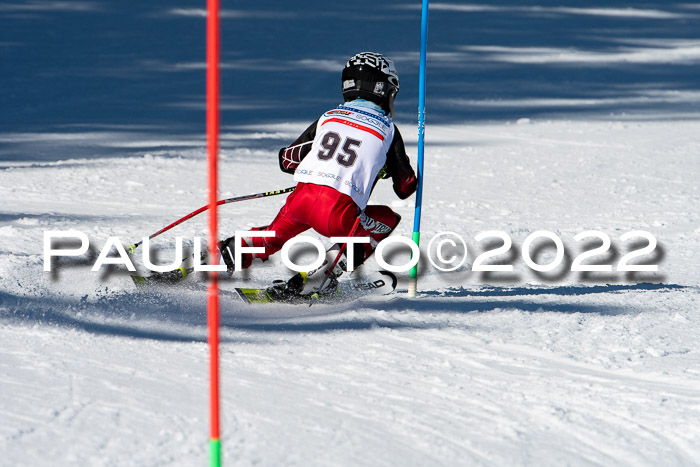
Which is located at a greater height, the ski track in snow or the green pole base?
the green pole base

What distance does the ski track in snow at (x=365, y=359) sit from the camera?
10.7 feet

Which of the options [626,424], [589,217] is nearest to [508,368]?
[626,424]

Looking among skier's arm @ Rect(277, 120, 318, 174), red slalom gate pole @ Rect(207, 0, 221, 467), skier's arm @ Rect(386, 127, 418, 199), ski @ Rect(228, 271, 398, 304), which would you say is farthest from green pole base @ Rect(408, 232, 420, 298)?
red slalom gate pole @ Rect(207, 0, 221, 467)

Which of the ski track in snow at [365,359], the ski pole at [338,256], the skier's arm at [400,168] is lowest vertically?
the ski track in snow at [365,359]

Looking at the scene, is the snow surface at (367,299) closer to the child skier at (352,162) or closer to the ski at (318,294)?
the ski at (318,294)

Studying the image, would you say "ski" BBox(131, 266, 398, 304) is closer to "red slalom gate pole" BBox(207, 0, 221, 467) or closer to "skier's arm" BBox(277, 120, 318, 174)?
"skier's arm" BBox(277, 120, 318, 174)

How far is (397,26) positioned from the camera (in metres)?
18.3

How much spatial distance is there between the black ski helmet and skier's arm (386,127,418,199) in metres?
0.20

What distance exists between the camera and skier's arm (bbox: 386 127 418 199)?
16.3 feet

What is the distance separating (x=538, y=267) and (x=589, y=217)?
57.0 inches

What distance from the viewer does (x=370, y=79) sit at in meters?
4.94

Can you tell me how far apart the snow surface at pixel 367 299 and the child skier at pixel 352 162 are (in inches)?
18.0

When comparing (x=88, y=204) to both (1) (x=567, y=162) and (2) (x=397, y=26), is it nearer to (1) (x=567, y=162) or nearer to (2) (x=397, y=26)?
(1) (x=567, y=162)

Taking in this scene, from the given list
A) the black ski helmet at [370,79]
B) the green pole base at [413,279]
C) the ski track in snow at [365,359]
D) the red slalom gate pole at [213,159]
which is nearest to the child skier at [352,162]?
the black ski helmet at [370,79]
